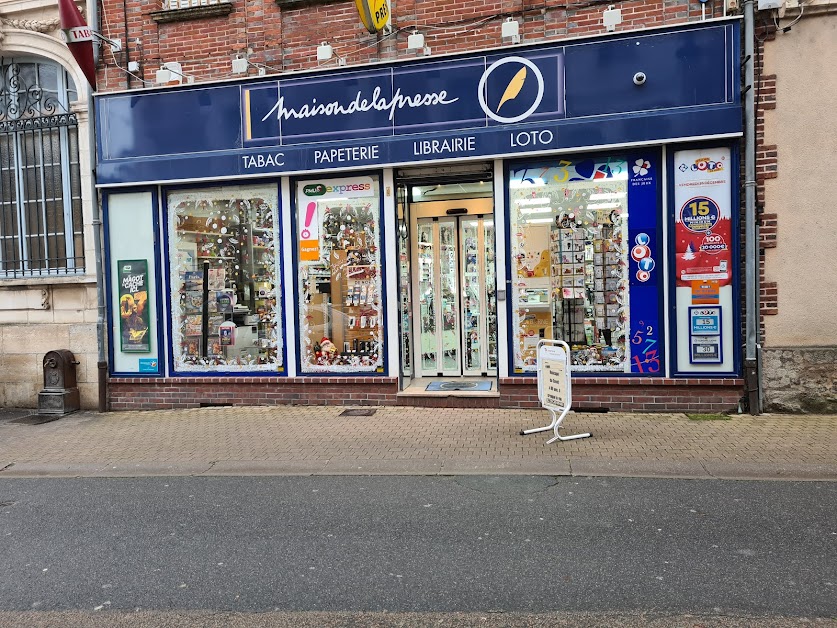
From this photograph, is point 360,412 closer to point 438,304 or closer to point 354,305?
point 354,305

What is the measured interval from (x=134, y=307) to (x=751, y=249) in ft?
26.4

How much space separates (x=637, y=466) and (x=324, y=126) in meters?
5.71

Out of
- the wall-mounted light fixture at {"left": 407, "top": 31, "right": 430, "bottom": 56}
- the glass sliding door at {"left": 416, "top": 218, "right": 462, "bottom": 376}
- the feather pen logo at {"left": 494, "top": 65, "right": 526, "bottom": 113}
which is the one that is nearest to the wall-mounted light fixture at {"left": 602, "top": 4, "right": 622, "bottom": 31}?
the feather pen logo at {"left": 494, "top": 65, "right": 526, "bottom": 113}

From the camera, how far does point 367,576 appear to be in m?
4.06

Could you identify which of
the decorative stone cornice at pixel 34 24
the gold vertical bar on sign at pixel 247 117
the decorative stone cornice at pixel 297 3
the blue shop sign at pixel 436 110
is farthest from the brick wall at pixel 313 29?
the decorative stone cornice at pixel 34 24

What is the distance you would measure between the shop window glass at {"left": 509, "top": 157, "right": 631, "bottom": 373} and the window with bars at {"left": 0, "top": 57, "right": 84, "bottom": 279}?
252 inches

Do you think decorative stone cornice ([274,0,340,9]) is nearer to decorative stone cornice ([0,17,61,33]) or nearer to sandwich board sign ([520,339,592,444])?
decorative stone cornice ([0,17,61,33])

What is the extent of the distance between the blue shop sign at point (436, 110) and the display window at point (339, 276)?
1.72 feet

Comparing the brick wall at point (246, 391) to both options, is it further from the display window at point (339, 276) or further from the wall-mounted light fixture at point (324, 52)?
the wall-mounted light fixture at point (324, 52)

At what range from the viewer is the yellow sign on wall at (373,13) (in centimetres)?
828

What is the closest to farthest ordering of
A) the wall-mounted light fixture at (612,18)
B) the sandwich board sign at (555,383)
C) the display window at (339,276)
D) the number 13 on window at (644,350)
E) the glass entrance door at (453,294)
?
the sandwich board sign at (555,383) < the wall-mounted light fixture at (612,18) < the number 13 on window at (644,350) < the display window at (339,276) < the glass entrance door at (453,294)

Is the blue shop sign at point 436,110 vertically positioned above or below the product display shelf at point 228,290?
above

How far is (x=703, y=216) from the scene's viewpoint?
814cm

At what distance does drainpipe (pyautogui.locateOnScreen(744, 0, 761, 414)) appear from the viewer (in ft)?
25.8
